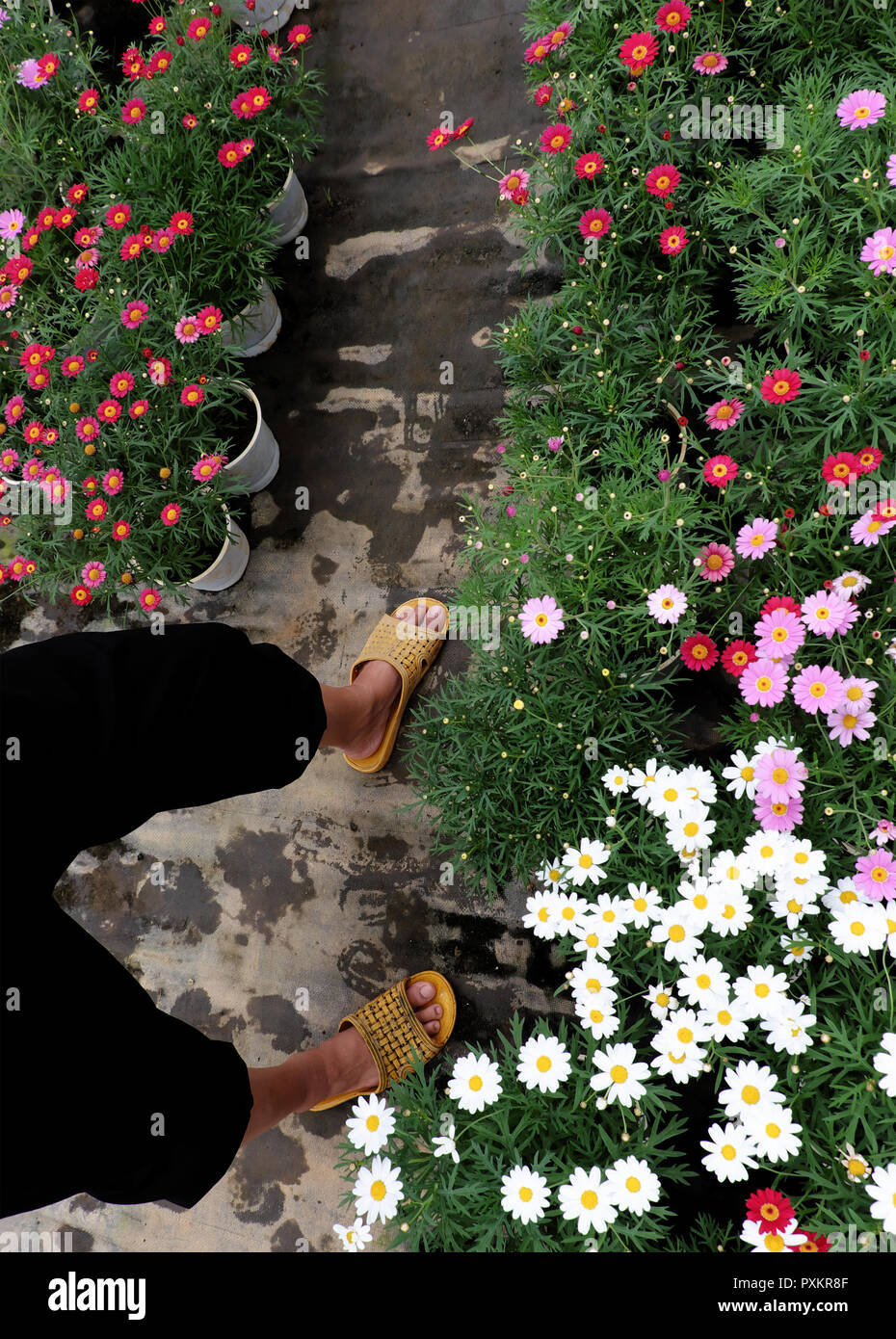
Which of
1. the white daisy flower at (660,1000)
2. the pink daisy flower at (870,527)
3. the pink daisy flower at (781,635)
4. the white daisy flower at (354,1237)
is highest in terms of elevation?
the pink daisy flower at (870,527)

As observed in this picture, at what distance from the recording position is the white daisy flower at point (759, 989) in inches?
51.1

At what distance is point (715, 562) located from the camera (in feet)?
5.49

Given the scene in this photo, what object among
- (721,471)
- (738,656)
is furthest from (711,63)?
(738,656)

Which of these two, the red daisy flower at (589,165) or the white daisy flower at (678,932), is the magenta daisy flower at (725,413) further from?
the white daisy flower at (678,932)

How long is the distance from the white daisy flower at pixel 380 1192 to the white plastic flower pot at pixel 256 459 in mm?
1770

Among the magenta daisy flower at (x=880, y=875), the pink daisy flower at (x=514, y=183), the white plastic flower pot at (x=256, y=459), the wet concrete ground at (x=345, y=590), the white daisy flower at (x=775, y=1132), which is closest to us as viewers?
the white daisy flower at (x=775, y=1132)

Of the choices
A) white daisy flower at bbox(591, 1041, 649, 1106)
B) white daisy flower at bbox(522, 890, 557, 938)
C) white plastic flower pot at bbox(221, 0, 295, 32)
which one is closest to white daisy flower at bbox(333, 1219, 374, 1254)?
white daisy flower at bbox(591, 1041, 649, 1106)

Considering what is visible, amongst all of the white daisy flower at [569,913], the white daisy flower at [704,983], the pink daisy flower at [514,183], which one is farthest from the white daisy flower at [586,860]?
the pink daisy flower at [514,183]

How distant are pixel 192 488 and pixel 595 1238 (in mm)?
2044

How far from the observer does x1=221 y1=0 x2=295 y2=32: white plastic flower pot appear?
252cm

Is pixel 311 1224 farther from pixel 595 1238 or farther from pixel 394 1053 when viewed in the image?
pixel 595 1238

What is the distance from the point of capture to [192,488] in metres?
2.25

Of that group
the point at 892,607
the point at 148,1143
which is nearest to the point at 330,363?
the point at 892,607

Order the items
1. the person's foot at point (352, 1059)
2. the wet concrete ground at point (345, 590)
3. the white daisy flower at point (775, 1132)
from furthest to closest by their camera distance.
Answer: the wet concrete ground at point (345, 590) → the person's foot at point (352, 1059) → the white daisy flower at point (775, 1132)
